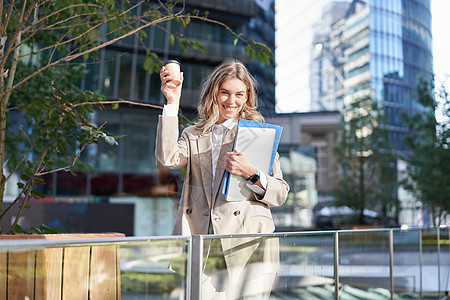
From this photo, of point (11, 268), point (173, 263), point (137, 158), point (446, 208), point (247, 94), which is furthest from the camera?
point (137, 158)

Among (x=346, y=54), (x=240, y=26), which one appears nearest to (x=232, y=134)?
(x=240, y=26)

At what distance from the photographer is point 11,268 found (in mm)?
1629

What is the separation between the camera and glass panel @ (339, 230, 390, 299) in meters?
3.73

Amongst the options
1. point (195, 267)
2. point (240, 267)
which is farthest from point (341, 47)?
point (195, 267)

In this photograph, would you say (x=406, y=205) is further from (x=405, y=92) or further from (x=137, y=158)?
(x=405, y=92)

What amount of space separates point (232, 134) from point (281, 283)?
2.83 feet

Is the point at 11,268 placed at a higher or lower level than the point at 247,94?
lower

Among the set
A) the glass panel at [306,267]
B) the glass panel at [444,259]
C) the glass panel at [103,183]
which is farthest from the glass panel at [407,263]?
the glass panel at [103,183]

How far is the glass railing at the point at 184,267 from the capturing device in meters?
1.68

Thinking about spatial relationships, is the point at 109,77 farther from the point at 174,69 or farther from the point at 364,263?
the point at 174,69

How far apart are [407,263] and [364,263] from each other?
115cm

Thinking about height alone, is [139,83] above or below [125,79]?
below

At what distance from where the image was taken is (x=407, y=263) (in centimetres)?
526

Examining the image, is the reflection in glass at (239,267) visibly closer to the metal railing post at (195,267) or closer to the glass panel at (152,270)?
the metal railing post at (195,267)
